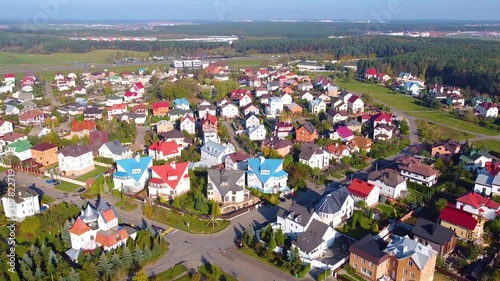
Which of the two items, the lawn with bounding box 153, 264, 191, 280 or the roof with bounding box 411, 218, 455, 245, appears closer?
the lawn with bounding box 153, 264, 191, 280

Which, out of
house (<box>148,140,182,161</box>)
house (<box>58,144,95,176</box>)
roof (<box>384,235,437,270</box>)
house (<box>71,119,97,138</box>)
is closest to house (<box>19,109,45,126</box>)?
house (<box>71,119,97,138</box>)

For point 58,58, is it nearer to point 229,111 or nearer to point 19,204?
point 229,111

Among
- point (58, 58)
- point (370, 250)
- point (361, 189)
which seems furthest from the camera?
point (58, 58)

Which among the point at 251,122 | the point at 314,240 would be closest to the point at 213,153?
the point at 251,122

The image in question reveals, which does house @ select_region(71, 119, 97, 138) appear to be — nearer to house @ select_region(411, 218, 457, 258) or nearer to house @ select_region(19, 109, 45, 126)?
house @ select_region(19, 109, 45, 126)

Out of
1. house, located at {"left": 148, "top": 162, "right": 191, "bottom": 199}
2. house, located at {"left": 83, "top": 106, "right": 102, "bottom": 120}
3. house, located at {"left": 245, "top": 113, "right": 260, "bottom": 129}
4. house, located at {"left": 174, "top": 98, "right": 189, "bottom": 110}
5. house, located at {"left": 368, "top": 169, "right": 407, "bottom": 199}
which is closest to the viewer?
house, located at {"left": 368, "top": 169, "right": 407, "bottom": 199}

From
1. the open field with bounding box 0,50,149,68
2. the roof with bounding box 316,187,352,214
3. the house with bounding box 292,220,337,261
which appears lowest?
the house with bounding box 292,220,337,261
